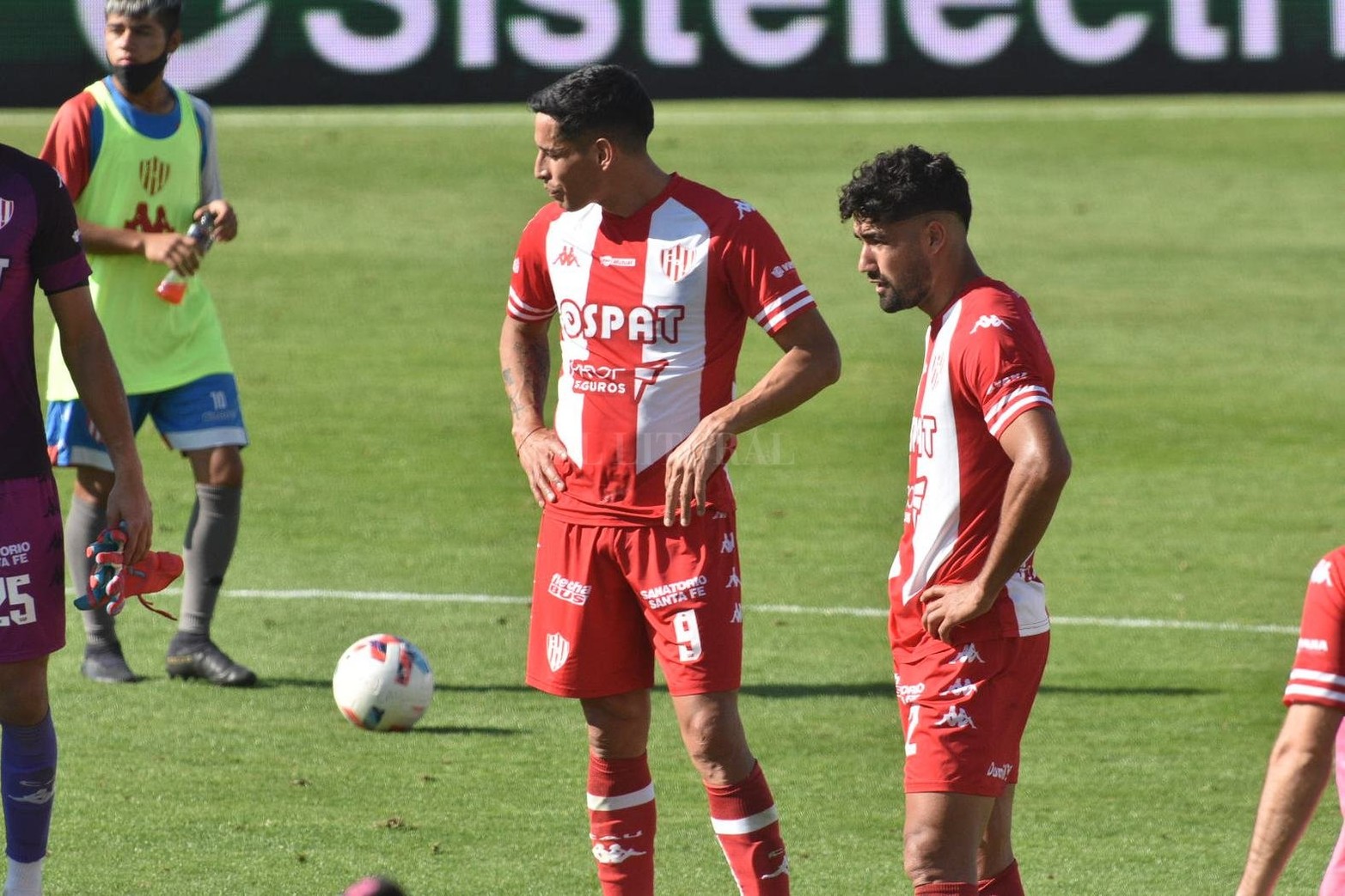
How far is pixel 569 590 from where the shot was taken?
5.43m

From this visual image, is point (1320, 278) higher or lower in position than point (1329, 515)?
higher

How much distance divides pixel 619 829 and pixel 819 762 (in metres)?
1.90

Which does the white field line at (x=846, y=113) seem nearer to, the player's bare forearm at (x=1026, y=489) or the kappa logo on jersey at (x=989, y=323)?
the kappa logo on jersey at (x=989, y=323)

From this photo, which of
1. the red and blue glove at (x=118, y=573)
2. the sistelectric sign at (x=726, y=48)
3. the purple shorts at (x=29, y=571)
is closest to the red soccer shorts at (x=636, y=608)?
the red and blue glove at (x=118, y=573)

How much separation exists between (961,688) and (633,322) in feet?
4.51

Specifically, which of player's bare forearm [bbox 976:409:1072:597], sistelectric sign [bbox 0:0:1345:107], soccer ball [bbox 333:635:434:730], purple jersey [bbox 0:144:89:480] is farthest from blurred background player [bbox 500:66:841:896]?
sistelectric sign [bbox 0:0:1345:107]

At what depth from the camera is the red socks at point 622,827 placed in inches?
214

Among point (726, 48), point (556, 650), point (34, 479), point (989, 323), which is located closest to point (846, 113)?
point (726, 48)

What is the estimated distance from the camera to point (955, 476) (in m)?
4.63

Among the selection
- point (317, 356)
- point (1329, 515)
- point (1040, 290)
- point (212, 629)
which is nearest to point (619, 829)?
point (212, 629)

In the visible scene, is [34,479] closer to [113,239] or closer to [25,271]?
[25,271]

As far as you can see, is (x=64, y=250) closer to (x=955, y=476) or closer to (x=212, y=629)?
(x=955, y=476)

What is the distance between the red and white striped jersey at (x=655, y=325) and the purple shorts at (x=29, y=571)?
50.9 inches

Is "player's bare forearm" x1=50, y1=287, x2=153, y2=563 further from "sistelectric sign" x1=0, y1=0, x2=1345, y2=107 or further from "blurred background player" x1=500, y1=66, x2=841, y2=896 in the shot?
"sistelectric sign" x1=0, y1=0, x2=1345, y2=107
